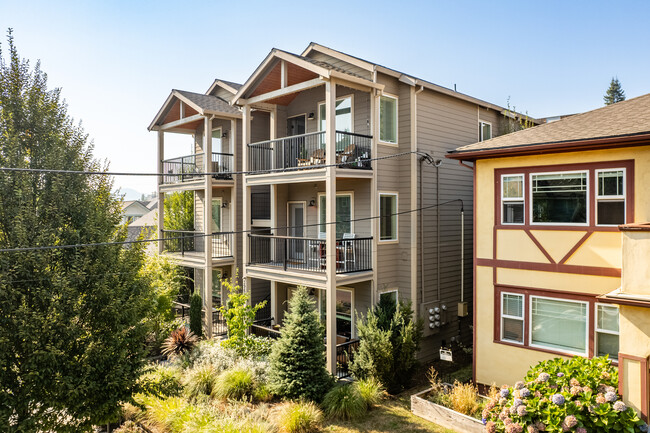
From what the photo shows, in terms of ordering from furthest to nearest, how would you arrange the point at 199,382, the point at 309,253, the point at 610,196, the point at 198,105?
the point at 198,105 < the point at 309,253 < the point at 199,382 < the point at 610,196

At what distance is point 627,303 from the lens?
769 cm

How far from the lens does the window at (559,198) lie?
1011cm

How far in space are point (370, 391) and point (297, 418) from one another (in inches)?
88.8

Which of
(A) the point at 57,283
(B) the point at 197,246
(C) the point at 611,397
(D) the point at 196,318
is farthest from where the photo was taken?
(B) the point at 197,246

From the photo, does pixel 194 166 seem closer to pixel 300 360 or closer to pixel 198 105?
pixel 198 105

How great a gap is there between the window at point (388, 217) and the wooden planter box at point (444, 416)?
5.11 meters

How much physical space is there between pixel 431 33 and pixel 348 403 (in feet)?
48.6

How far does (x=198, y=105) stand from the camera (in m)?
17.2

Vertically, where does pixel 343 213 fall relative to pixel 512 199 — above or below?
below

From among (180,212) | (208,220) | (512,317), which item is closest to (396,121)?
(512,317)

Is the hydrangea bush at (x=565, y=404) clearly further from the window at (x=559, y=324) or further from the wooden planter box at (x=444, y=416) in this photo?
the window at (x=559, y=324)

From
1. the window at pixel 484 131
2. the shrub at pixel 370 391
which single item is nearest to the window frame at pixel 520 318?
the shrub at pixel 370 391

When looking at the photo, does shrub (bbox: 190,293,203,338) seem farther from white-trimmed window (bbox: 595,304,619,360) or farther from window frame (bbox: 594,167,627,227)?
window frame (bbox: 594,167,627,227)

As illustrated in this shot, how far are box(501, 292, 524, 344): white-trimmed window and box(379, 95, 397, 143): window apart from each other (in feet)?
20.1
